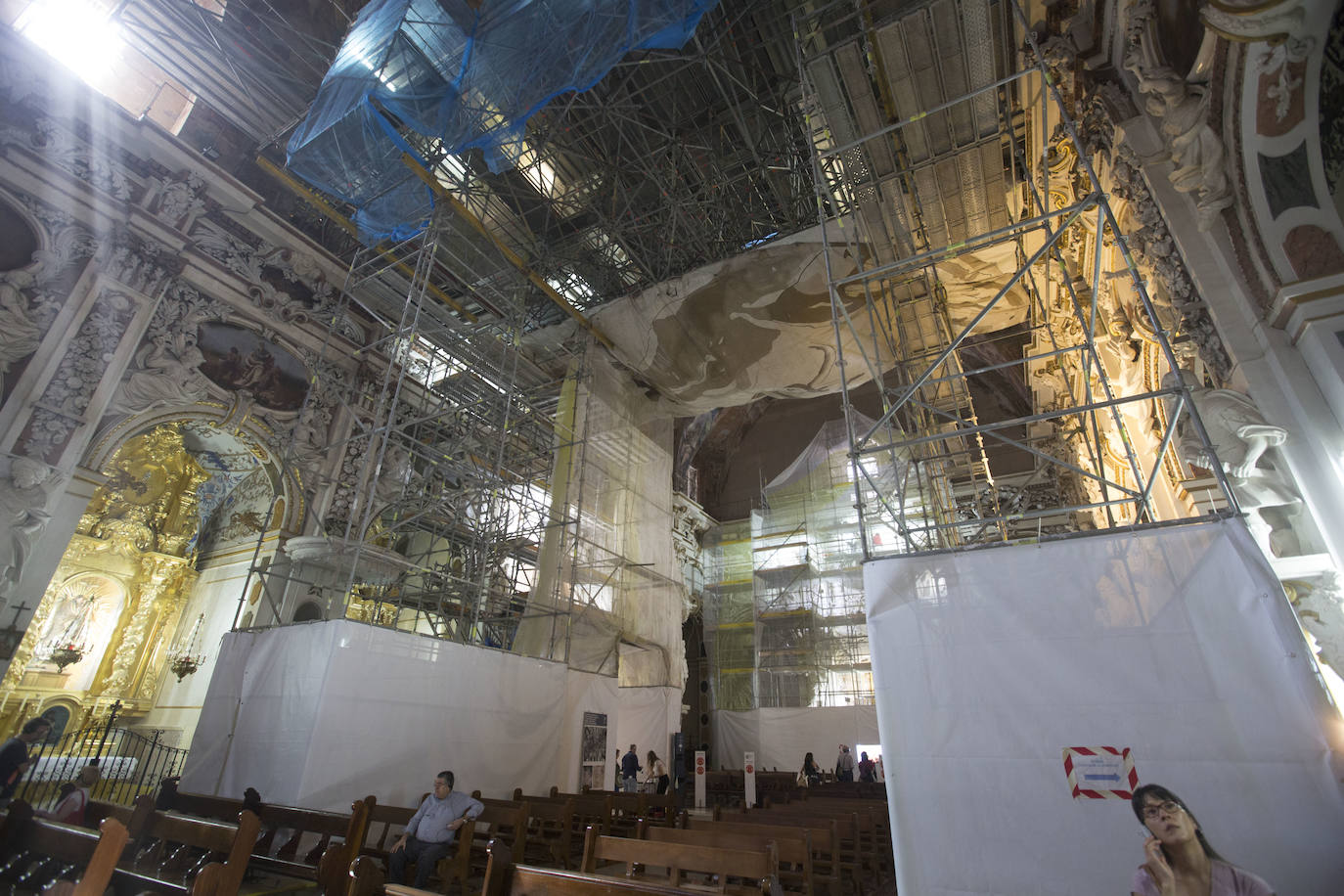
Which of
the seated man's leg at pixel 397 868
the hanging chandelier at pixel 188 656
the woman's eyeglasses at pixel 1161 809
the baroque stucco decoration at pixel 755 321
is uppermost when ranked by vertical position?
the baroque stucco decoration at pixel 755 321

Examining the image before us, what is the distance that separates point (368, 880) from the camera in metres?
2.26

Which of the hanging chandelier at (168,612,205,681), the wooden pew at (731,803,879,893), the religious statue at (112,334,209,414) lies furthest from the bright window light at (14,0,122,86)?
the wooden pew at (731,803,879,893)

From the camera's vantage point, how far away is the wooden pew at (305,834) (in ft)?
8.27

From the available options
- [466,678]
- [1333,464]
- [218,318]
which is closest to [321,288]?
[218,318]

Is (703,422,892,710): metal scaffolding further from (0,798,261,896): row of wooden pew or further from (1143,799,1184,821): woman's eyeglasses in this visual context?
(0,798,261,896): row of wooden pew

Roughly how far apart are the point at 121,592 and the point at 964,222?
520 inches

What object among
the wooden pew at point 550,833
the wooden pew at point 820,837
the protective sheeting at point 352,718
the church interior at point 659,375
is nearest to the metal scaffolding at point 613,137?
the church interior at point 659,375

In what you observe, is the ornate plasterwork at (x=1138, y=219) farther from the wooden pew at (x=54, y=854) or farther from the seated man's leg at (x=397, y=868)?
the seated man's leg at (x=397, y=868)

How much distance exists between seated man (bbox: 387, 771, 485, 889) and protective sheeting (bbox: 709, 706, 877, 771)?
11.0 meters

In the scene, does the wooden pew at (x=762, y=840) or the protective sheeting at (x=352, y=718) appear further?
the protective sheeting at (x=352, y=718)

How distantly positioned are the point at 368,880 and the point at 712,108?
9806 mm

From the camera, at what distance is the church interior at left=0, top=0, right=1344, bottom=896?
9.14 ft

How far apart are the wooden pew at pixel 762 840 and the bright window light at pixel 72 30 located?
35.6ft

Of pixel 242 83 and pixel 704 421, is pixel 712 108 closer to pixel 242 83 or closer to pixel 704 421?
pixel 242 83
